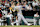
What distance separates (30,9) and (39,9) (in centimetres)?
18

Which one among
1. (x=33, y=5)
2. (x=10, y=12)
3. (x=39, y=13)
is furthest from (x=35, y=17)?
(x=10, y=12)

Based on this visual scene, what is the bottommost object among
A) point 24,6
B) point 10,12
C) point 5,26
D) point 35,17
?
point 5,26

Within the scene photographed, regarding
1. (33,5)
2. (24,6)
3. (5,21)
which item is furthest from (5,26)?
(33,5)

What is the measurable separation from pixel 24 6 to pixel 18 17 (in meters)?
0.24

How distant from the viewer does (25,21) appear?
1.23 metres

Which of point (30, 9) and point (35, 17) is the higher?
point (30, 9)

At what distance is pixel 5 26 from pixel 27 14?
49cm

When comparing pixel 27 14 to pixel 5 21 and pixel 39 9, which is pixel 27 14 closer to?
pixel 39 9

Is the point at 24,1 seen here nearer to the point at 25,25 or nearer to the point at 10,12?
the point at 10,12

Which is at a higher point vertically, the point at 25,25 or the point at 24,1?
the point at 24,1

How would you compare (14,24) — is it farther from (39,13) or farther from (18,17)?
(39,13)

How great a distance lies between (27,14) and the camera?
1.23 metres

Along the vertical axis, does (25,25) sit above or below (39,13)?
below

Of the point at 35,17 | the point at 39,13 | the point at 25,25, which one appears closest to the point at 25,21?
the point at 25,25
